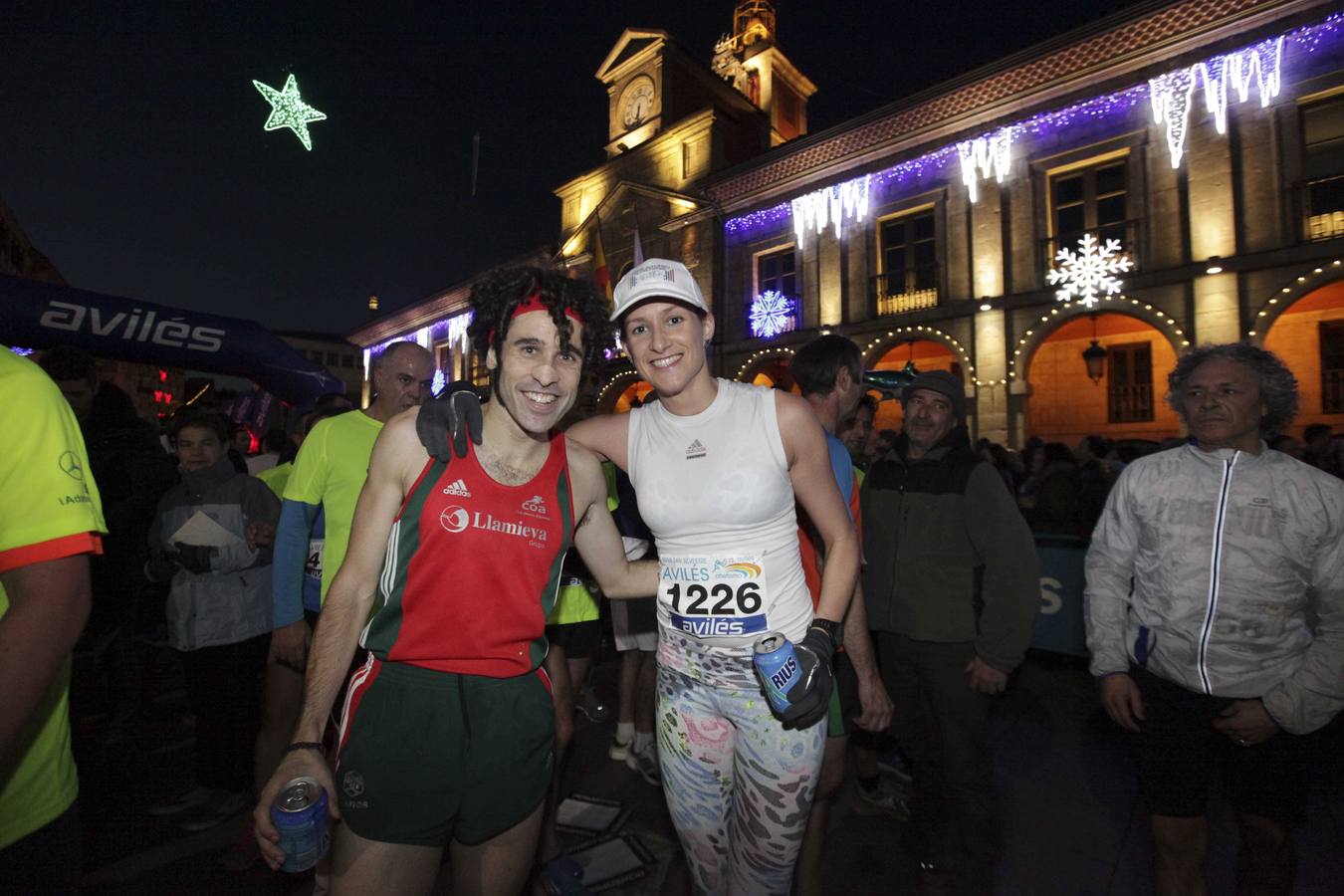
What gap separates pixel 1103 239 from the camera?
14211 mm

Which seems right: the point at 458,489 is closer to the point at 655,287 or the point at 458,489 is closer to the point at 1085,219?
the point at 655,287

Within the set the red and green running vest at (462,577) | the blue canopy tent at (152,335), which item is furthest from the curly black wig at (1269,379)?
the blue canopy tent at (152,335)

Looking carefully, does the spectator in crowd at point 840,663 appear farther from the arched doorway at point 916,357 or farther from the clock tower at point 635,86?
the clock tower at point 635,86

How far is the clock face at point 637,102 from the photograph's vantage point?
25.5m

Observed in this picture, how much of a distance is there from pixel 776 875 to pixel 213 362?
730 cm

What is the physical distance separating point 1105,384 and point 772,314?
959cm

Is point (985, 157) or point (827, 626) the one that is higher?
point (985, 157)

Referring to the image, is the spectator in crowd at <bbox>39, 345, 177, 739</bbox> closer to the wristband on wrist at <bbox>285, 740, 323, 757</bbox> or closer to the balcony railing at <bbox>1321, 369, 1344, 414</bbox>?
the wristband on wrist at <bbox>285, 740, 323, 757</bbox>

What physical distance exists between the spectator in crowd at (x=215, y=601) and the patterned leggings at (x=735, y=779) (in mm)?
3248

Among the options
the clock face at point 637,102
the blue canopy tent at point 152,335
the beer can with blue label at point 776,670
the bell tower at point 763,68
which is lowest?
the beer can with blue label at point 776,670

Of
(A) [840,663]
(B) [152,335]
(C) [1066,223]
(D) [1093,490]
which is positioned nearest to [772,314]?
(C) [1066,223]

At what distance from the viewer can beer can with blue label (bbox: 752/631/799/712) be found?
1.89 meters

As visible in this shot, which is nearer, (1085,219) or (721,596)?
(721,596)

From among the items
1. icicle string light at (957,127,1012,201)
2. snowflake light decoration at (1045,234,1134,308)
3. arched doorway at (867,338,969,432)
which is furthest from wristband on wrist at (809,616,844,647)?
icicle string light at (957,127,1012,201)
